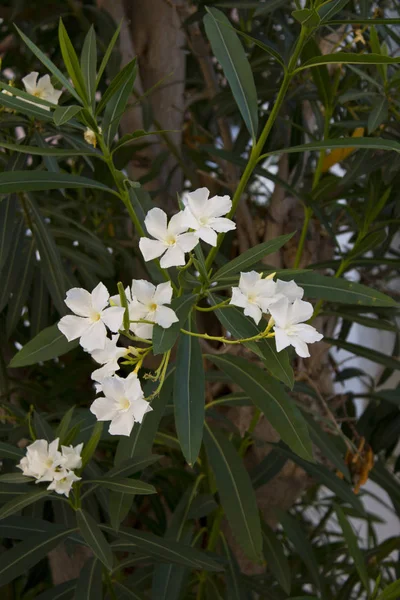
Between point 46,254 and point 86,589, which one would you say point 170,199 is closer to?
point 46,254

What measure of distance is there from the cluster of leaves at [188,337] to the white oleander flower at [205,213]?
65mm

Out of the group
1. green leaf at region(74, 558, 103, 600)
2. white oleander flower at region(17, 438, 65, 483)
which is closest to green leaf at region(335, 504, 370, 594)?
green leaf at region(74, 558, 103, 600)

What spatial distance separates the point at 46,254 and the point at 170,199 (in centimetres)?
44

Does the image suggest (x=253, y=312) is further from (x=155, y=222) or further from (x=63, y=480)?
(x=63, y=480)

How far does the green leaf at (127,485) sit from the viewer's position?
72 cm

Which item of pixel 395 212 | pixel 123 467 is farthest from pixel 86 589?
pixel 395 212

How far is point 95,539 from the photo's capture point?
738mm

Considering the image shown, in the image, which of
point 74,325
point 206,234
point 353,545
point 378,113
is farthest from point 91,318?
point 353,545

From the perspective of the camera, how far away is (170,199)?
1.32 metres

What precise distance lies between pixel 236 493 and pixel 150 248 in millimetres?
406

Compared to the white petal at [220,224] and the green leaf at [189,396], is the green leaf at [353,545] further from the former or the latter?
the white petal at [220,224]

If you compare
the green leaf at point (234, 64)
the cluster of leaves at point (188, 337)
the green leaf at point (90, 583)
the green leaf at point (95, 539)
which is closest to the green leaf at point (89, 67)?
the cluster of leaves at point (188, 337)

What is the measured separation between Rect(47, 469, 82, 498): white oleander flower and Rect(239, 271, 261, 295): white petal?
0.29 metres

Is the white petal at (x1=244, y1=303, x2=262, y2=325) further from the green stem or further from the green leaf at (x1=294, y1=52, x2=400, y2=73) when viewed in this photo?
the green leaf at (x1=294, y1=52, x2=400, y2=73)
